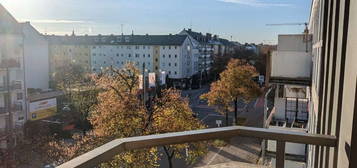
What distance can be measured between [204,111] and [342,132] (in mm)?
23573

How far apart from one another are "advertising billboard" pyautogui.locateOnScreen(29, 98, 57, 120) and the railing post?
18.2 metres

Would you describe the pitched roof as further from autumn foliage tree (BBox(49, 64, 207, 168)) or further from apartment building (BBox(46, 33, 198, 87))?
autumn foliage tree (BBox(49, 64, 207, 168))

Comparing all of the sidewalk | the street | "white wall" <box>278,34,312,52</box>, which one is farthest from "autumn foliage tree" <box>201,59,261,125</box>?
"white wall" <box>278,34,312,52</box>

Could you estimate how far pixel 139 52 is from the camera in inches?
1624

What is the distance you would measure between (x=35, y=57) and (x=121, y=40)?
2020cm

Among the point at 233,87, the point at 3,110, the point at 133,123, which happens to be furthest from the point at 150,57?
the point at 133,123

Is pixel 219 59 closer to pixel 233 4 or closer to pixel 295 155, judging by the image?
pixel 233 4

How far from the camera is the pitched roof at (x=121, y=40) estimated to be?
130 ft

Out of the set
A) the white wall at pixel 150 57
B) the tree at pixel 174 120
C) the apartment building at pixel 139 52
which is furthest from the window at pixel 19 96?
the white wall at pixel 150 57

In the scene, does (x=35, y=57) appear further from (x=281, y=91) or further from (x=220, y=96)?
(x=281, y=91)

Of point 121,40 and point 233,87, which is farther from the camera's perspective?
point 121,40

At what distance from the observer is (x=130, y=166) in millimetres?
8039

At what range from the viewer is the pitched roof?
39688 mm

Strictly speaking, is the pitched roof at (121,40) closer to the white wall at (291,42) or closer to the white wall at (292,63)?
the white wall at (291,42)
